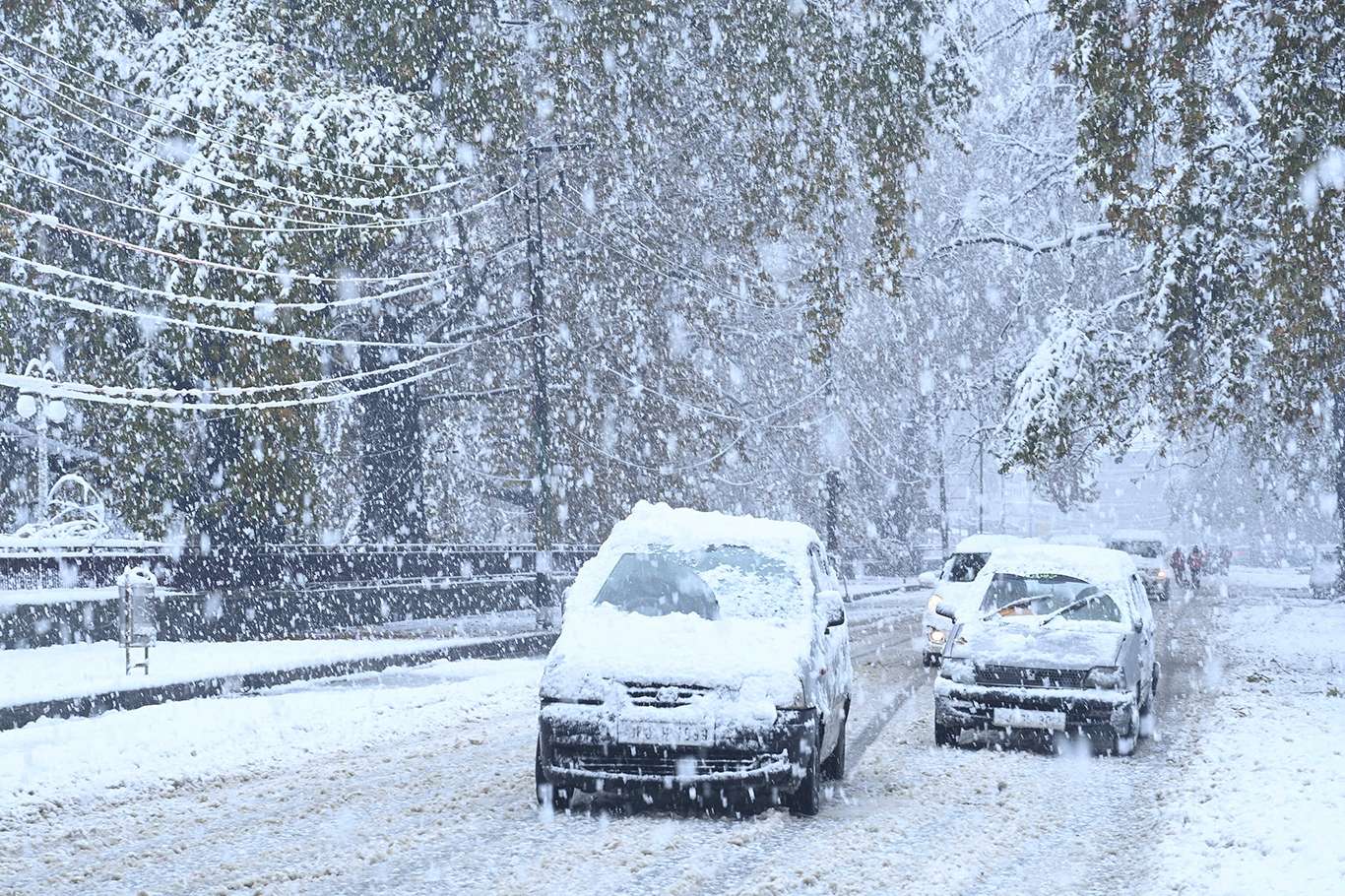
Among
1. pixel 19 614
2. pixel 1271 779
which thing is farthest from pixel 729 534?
pixel 19 614

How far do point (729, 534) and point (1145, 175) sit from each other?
20.7 metres

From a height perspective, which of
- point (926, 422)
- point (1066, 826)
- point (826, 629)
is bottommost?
point (1066, 826)

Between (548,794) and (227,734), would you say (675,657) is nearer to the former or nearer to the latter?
(548,794)

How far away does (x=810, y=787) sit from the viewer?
972 centimetres

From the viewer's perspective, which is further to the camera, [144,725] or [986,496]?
[986,496]

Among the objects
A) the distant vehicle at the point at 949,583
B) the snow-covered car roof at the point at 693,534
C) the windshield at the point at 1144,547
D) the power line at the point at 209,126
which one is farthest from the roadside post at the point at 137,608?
the windshield at the point at 1144,547

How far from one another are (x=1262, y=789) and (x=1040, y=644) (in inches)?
107

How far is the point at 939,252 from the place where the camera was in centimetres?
2970

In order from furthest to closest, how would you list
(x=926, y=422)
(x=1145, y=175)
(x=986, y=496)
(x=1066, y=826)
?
(x=986, y=496), (x=926, y=422), (x=1145, y=175), (x=1066, y=826)

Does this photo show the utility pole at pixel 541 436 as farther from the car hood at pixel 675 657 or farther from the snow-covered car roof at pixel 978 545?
the car hood at pixel 675 657

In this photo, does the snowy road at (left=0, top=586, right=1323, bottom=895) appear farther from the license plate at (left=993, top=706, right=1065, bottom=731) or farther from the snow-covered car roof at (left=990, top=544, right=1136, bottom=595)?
the snow-covered car roof at (left=990, top=544, right=1136, bottom=595)

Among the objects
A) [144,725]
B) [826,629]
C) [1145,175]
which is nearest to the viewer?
[826,629]

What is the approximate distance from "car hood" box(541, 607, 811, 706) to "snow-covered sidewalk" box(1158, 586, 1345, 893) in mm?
2455

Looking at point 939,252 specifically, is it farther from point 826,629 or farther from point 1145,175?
point 826,629
